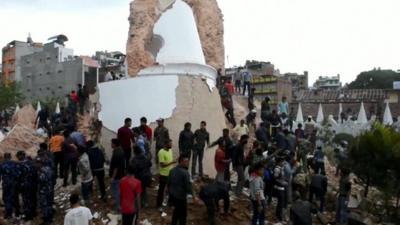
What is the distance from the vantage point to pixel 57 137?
13.1m

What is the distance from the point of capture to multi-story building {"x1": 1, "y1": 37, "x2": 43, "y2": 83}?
2591 inches

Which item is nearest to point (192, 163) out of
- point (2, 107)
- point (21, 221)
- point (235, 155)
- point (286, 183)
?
point (235, 155)

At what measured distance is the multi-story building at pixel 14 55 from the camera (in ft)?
216

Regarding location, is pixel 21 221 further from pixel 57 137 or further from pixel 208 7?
pixel 208 7

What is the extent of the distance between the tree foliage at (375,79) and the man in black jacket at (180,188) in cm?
5612

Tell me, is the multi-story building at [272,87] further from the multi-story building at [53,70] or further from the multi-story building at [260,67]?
the multi-story building at [53,70]

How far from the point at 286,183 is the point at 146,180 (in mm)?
3030

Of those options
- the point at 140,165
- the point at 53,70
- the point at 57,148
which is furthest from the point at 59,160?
the point at 53,70

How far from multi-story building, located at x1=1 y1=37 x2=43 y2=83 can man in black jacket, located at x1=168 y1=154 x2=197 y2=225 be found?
5893 cm

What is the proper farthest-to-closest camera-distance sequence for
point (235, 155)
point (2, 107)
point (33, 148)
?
1. point (2, 107)
2. point (33, 148)
3. point (235, 155)

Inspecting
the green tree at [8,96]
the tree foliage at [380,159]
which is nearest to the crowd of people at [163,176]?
the tree foliage at [380,159]

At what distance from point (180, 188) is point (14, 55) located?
61.0 metres

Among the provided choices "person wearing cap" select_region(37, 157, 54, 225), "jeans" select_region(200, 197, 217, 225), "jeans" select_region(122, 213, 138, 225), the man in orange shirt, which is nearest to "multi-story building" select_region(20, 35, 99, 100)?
the man in orange shirt

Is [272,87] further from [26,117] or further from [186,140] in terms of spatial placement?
[186,140]
